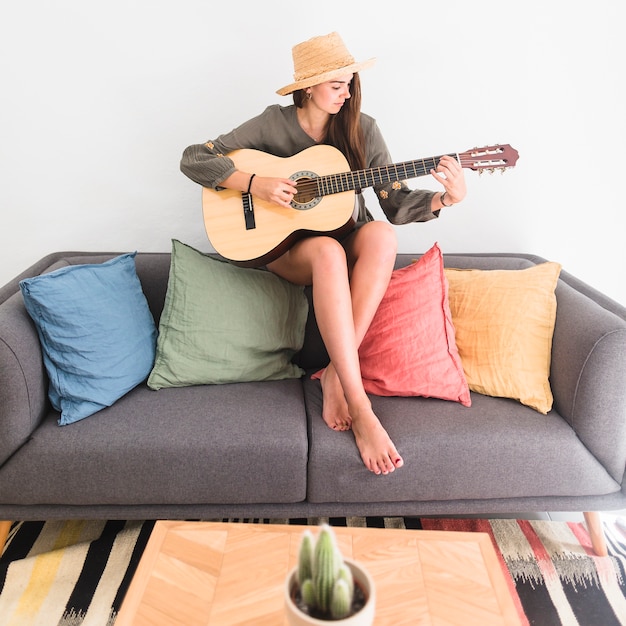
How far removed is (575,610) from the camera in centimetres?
139

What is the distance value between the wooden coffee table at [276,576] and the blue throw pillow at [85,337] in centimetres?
57

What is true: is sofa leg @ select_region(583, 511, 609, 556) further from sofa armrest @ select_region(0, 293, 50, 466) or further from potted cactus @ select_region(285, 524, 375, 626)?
sofa armrest @ select_region(0, 293, 50, 466)

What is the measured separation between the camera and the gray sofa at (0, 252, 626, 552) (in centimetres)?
141

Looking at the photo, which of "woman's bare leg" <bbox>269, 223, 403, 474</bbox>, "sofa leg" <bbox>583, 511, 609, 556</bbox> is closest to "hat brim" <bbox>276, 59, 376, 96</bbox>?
"woman's bare leg" <bbox>269, 223, 403, 474</bbox>

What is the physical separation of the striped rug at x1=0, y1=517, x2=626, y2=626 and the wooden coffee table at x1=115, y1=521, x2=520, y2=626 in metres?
0.46

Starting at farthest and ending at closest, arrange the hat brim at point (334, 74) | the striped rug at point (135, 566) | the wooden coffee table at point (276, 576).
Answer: the hat brim at point (334, 74), the striped rug at point (135, 566), the wooden coffee table at point (276, 576)

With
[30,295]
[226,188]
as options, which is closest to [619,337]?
[226,188]

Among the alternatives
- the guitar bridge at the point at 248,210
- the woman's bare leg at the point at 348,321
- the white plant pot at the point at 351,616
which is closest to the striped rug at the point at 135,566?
the woman's bare leg at the point at 348,321

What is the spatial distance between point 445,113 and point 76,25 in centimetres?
135

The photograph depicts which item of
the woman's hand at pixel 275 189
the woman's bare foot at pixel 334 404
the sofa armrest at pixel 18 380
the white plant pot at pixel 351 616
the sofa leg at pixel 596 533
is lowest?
the sofa leg at pixel 596 533

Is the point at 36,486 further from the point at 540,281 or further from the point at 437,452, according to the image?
the point at 540,281

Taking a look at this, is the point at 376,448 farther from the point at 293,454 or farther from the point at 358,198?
the point at 358,198

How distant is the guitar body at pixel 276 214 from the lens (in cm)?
170

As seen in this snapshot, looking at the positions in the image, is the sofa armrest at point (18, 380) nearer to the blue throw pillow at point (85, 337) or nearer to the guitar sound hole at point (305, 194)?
the blue throw pillow at point (85, 337)
